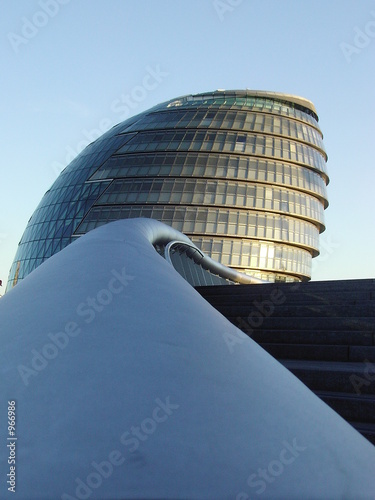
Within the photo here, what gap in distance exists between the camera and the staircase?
13.8 ft

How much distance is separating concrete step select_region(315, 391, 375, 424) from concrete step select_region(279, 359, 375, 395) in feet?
0.48

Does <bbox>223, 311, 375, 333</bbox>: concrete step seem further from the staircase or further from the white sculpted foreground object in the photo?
the white sculpted foreground object

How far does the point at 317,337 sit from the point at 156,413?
3902 mm

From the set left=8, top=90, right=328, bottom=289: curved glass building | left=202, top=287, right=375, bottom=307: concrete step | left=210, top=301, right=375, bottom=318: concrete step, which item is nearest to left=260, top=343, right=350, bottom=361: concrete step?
left=210, top=301, right=375, bottom=318: concrete step

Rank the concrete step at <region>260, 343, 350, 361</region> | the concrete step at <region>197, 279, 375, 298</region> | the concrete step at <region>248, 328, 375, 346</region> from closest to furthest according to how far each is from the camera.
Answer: the concrete step at <region>260, 343, 350, 361</region> → the concrete step at <region>248, 328, 375, 346</region> → the concrete step at <region>197, 279, 375, 298</region>

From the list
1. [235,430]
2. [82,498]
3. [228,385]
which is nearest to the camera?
[82,498]

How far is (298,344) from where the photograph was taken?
564cm

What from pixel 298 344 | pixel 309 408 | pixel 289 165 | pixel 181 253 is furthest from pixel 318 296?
pixel 289 165

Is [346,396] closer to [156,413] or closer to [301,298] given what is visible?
[156,413]

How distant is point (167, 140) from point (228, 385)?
4007cm

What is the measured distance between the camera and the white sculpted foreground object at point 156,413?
→ 74.6 inches

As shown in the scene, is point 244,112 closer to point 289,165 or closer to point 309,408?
point 289,165

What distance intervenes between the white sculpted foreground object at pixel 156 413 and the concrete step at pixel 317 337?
2906 mm

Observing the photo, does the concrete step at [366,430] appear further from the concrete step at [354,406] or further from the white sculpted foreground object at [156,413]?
the white sculpted foreground object at [156,413]
